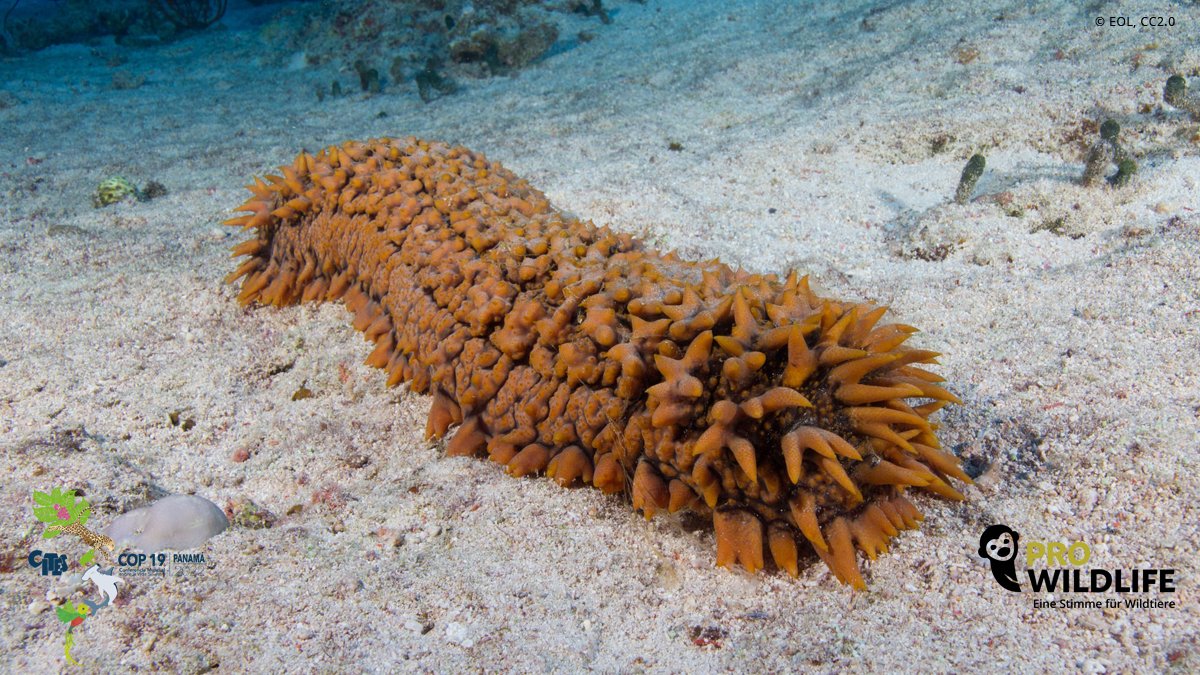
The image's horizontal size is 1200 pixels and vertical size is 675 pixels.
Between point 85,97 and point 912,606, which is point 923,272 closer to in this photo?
point 912,606

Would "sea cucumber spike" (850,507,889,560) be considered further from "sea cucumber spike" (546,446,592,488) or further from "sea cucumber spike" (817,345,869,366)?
"sea cucumber spike" (546,446,592,488)

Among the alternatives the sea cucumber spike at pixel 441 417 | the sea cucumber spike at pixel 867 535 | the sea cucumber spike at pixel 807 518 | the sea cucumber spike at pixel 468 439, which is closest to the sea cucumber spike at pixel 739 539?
the sea cucumber spike at pixel 807 518

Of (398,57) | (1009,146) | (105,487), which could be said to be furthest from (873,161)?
(398,57)

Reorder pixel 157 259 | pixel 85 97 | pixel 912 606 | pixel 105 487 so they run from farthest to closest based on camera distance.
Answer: pixel 85 97 < pixel 157 259 < pixel 105 487 < pixel 912 606

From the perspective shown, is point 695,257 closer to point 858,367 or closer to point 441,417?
point 441,417

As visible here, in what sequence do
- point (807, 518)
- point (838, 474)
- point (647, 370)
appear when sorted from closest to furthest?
point (838, 474) < point (807, 518) < point (647, 370)

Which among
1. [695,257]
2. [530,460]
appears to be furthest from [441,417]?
[695,257]
